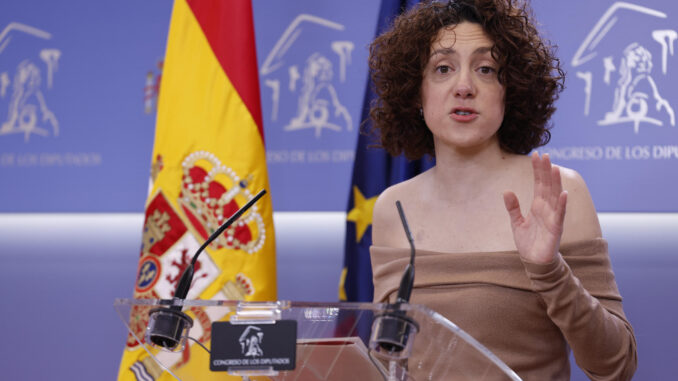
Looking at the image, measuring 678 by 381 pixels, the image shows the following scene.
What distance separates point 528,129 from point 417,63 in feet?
0.98

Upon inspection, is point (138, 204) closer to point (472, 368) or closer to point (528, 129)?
point (528, 129)

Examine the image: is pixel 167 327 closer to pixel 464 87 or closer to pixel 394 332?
pixel 394 332

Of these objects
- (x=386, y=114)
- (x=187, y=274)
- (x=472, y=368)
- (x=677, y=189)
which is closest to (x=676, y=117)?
(x=677, y=189)

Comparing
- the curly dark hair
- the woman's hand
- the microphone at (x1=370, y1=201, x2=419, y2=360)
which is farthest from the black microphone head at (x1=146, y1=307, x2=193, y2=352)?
the curly dark hair

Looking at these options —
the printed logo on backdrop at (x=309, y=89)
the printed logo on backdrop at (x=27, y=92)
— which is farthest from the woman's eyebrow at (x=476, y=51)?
the printed logo on backdrop at (x=27, y=92)

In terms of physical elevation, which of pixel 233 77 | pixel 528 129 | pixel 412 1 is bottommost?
pixel 528 129

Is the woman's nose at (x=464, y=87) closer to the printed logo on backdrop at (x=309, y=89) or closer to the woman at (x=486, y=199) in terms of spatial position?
the woman at (x=486, y=199)

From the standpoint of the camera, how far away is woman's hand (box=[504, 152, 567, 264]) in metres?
1.10

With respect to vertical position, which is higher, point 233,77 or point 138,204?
point 233,77

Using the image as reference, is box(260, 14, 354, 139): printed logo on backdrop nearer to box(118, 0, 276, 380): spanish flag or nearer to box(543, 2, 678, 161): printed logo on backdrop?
box(118, 0, 276, 380): spanish flag

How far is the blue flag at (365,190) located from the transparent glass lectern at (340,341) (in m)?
1.24

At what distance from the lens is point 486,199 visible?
5.04 ft

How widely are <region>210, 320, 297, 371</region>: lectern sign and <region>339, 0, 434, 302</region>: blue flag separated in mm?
1318

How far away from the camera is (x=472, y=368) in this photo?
34.7 inches
